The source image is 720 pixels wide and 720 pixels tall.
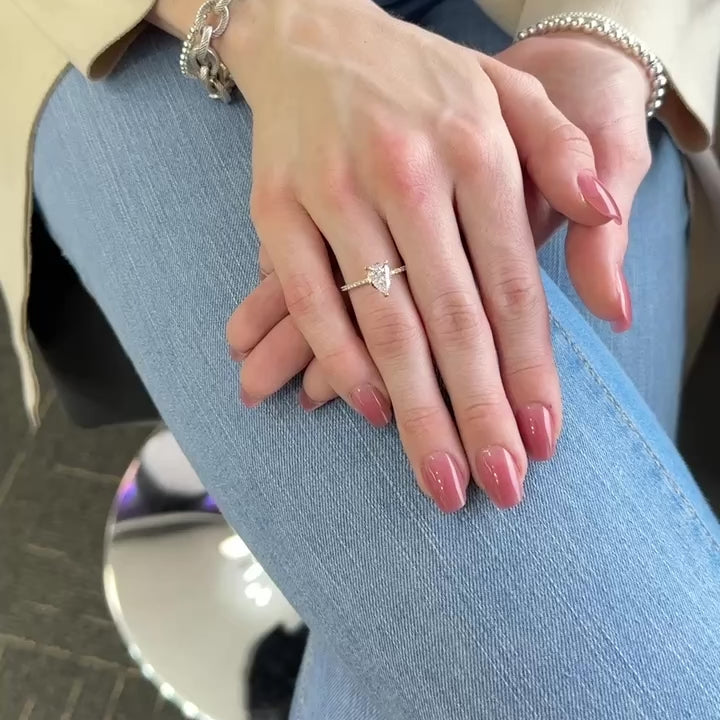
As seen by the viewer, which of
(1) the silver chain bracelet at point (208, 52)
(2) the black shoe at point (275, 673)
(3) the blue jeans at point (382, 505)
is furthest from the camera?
(2) the black shoe at point (275, 673)

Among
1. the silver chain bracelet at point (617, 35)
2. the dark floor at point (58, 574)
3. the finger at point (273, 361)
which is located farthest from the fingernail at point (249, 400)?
the dark floor at point (58, 574)

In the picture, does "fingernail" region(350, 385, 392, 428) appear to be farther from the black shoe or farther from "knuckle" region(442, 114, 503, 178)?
the black shoe

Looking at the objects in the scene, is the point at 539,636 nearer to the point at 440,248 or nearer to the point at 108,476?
the point at 440,248

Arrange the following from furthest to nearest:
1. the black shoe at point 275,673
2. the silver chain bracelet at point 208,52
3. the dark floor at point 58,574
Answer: the dark floor at point 58,574 < the black shoe at point 275,673 < the silver chain bracelet at point 208,52

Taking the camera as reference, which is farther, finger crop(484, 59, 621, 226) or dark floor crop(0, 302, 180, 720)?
dark floor crop(0, 302, 180, 720)

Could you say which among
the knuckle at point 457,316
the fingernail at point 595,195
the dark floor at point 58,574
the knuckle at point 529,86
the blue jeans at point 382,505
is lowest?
the dark floor at point 58,574

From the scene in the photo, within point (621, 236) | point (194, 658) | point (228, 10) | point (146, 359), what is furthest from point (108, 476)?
point (621, 236)

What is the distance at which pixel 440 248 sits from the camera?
0.45 meters

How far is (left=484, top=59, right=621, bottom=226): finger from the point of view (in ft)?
1.49

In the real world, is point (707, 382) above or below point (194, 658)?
above

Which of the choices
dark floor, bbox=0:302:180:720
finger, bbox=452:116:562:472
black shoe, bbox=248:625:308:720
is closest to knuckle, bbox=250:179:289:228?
finger, bbox=452:116:562:472

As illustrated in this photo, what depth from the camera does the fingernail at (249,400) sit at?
48 centimetres

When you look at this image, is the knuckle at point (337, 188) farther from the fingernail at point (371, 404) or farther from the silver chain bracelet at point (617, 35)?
the silver chain bracelet at point (617, 35)

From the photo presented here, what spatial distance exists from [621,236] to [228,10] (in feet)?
0.95
